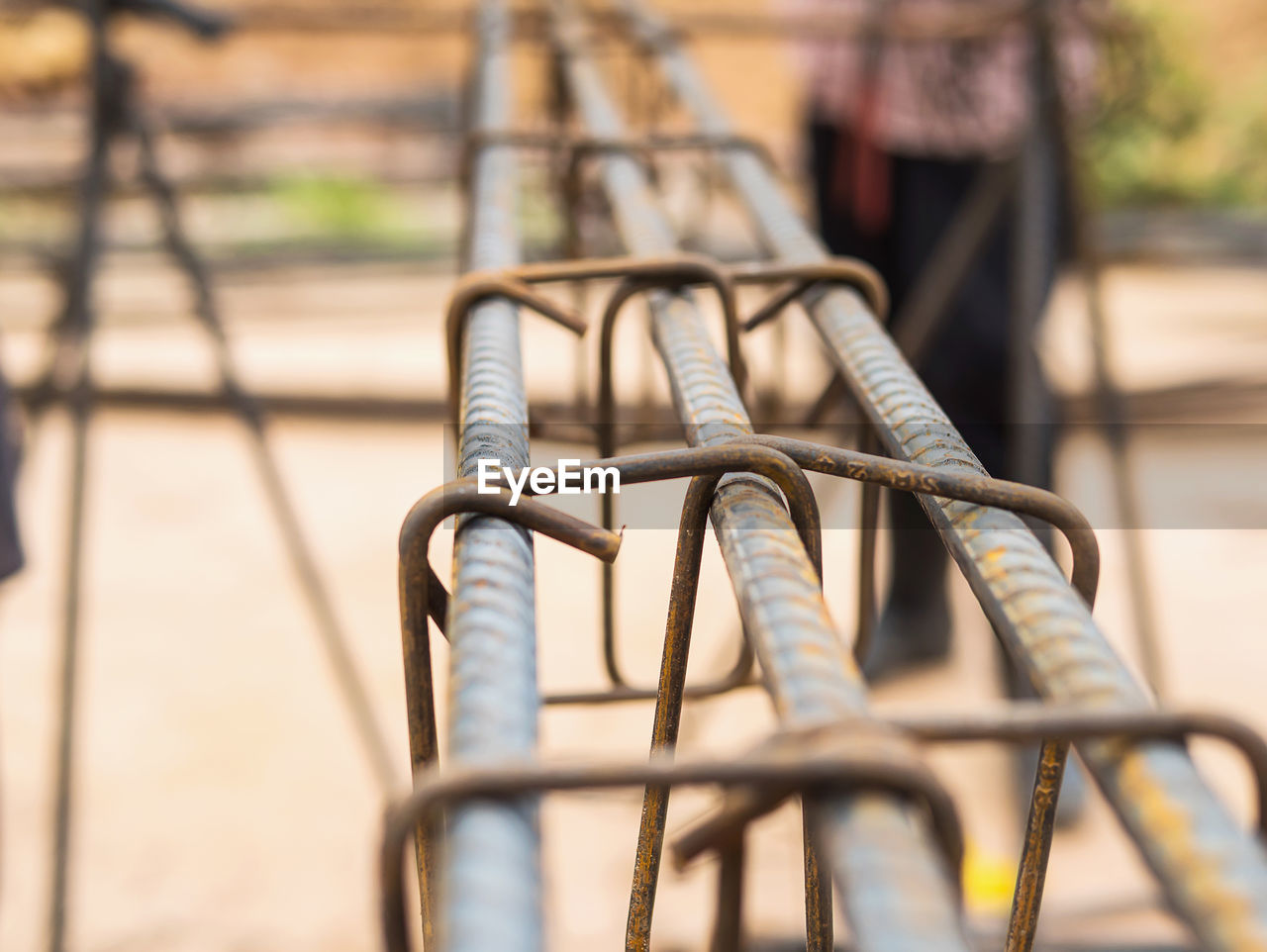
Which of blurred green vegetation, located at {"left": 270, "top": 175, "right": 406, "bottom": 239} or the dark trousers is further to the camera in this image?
blurred green vegetation, located at {"left": 270, "top": 175, "right": 406, "bottom": 239}

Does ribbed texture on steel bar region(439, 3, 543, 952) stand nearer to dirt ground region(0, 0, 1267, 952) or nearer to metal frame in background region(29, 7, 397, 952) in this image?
dirt ground region(0, 0, 1267, 952)

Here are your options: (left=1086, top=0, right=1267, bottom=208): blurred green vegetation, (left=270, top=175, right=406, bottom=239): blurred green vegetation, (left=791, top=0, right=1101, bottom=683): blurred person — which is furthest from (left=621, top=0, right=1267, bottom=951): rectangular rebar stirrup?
(left=1086, top=0, right=1267, bottom=208): blurred green vegetation

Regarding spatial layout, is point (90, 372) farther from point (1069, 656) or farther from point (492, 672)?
point (1069, 656)

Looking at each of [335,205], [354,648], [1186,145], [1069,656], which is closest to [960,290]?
[354,648]

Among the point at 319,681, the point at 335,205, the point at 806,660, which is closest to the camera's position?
the point at 806,660

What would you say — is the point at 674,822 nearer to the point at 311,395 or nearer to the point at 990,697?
the point at 990,697

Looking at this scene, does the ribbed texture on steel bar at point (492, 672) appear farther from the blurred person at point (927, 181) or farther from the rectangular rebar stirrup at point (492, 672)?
the blurred person at point (927, 181)

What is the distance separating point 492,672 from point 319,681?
6.87 ft

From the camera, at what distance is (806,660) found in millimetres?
406

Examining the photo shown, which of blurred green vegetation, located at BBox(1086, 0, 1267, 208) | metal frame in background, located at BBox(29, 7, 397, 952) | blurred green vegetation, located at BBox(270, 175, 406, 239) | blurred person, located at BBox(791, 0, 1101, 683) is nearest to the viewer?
metal frame in background, located at BBox(29, 7, 397, 952)

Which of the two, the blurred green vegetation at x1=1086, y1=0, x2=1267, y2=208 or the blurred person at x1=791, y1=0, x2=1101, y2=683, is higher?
the blurred green vegetation at x1=1086, y1=0, x2=1267, y2=208

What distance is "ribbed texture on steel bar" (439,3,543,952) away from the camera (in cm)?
33

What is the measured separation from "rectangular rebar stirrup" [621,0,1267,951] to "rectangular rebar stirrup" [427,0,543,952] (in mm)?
185

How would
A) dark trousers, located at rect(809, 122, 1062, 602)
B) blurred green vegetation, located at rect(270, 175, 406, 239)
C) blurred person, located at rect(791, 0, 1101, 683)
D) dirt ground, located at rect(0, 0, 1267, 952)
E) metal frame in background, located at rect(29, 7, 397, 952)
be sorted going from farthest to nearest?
blurred green vegetation, located at rect(270, 175, 406, 239) → dark trousers, located at rect(809, 122, 1062, 602) → blurred person, located at rect(791, 0, 1101, 683) → dirt ground, located at rect(0, 0, 1267, 952) → metal frame in background, located at rect(29, 7, 397, 952)
